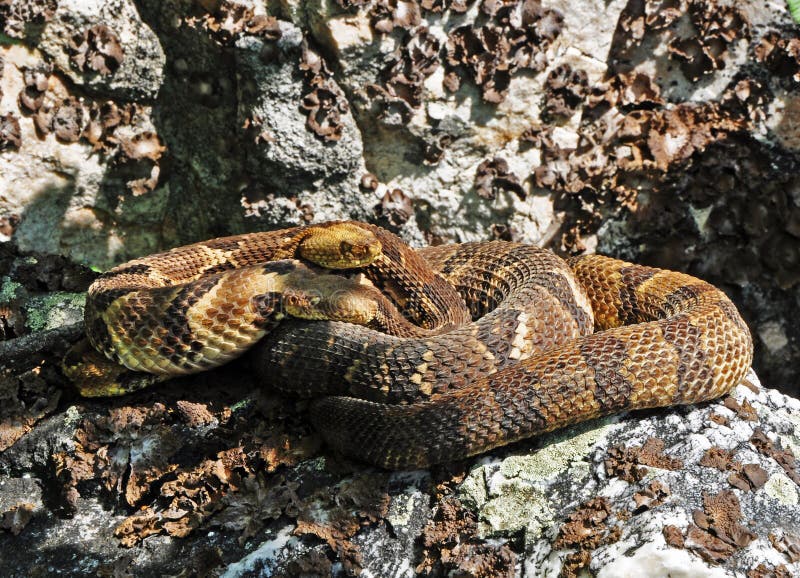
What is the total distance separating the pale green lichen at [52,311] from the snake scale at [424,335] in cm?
93

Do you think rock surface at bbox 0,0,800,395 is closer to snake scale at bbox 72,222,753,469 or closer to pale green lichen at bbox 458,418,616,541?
snake scale at bbox 72,222,753,469

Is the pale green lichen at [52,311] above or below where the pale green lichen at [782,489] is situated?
below

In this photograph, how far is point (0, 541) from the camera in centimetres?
560

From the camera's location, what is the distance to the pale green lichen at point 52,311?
711 centimetres

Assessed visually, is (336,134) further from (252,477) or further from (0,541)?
(0,541)

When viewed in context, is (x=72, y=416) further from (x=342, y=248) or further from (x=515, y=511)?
(x=515, y=511)

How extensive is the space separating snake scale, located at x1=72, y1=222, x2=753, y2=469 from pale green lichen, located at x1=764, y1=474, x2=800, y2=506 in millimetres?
736

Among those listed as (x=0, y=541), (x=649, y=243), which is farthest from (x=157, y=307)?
(x=649, y=243)

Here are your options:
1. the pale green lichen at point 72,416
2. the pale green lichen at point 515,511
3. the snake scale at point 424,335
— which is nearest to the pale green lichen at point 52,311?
the snake scale at point 424,335

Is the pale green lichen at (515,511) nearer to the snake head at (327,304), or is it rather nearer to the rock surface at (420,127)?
the snake head at (327,304)

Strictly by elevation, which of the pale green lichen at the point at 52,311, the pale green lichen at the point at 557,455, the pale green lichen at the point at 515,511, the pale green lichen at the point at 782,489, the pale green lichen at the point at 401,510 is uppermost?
the pale green lichen at the point at 782,489

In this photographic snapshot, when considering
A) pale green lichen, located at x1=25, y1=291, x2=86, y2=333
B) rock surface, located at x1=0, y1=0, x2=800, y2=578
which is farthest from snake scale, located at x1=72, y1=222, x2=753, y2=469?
pale green lichen, located at x1=25, y1=291, x2=86, y2=333

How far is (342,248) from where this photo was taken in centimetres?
659

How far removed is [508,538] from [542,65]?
A: 4.52 meters
